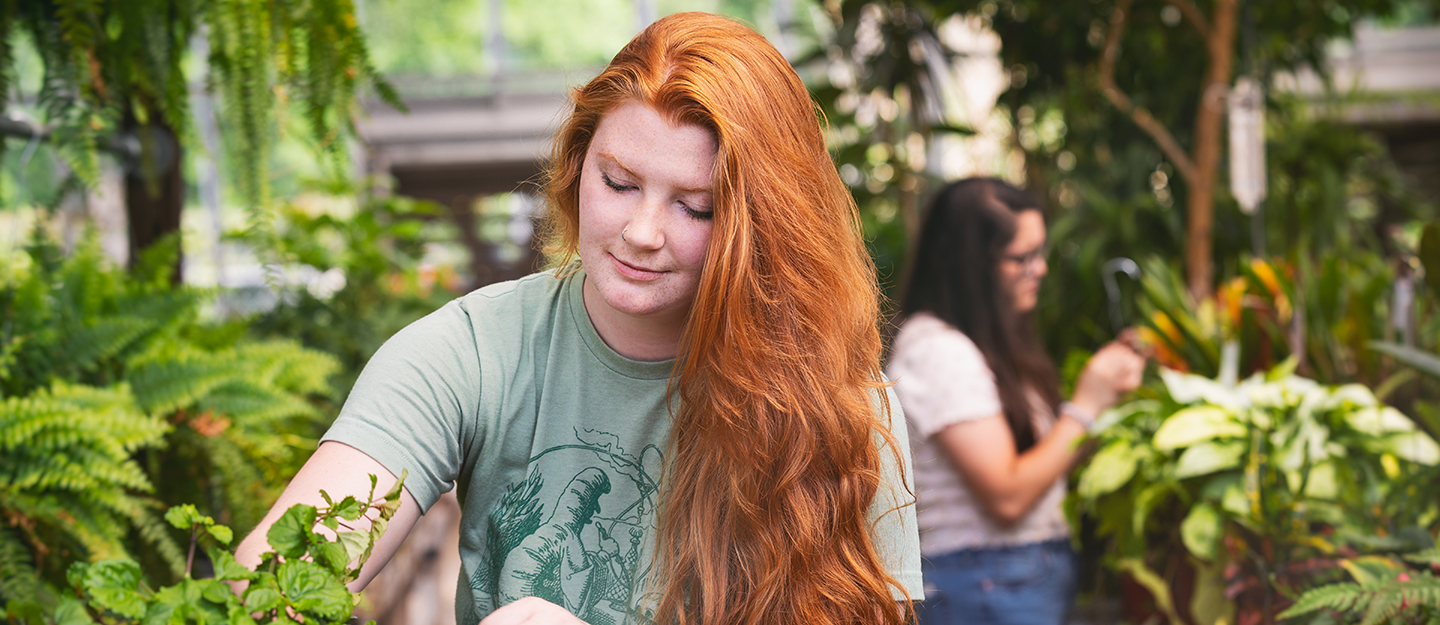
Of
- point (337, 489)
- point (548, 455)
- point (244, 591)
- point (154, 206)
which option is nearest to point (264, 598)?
point (244, 591)

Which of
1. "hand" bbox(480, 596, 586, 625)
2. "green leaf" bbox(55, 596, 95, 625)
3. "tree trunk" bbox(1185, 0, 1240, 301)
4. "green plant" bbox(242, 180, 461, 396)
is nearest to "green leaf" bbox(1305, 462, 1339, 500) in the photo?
"tree trunk" bbox(1185, 0, 1240, 301)

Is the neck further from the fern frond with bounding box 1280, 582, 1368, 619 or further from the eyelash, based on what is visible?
the fern frond with bounding box 1280, 582, 1368, 619

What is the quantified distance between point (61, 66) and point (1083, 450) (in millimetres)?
1856

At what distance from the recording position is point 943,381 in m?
1.74

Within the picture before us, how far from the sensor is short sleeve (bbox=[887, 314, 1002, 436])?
172 centimetres

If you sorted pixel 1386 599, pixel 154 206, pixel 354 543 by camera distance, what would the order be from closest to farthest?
pixel 354 543 < pixel 1386 599 < pixel 154 206

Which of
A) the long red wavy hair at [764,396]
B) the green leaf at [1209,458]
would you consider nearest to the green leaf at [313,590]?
the long red wavy hair at [764,396]

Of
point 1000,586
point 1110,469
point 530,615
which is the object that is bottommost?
point 1000,586

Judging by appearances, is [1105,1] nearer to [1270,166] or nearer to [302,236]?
[1270,166]

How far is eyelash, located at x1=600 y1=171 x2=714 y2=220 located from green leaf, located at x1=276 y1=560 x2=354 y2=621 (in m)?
0.41

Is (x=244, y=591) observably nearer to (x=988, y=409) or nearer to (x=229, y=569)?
(x=229, y=569)

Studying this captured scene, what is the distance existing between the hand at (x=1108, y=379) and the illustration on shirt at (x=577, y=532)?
3.96ft

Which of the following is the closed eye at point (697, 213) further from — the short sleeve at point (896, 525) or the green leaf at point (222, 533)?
the green leaf at point (222, 533)

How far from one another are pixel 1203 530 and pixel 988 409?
432 millimetres
